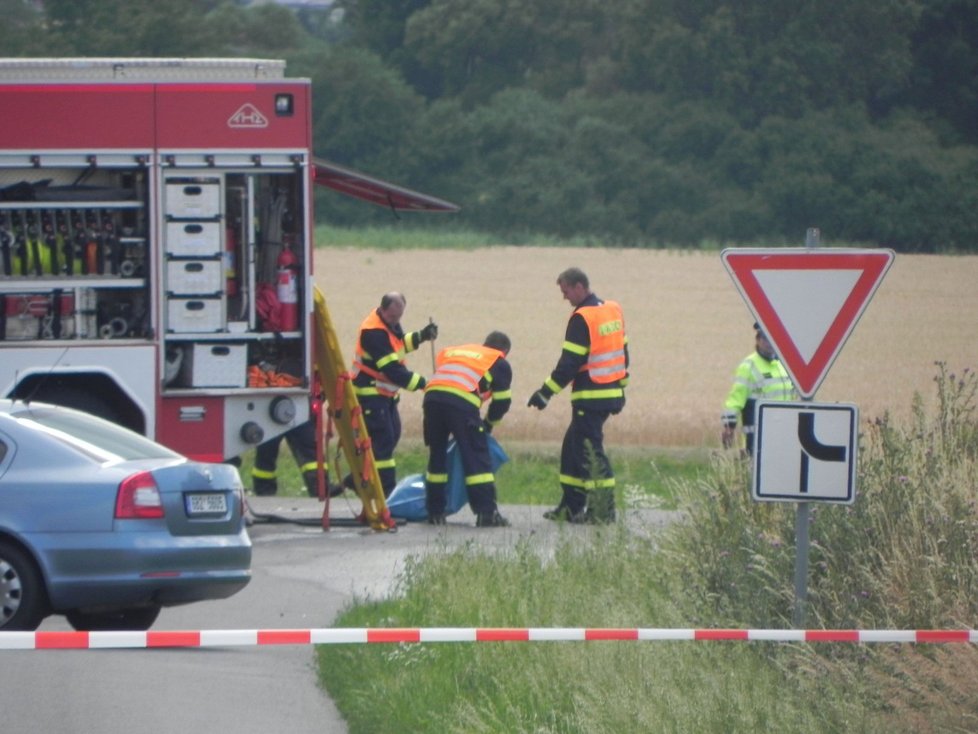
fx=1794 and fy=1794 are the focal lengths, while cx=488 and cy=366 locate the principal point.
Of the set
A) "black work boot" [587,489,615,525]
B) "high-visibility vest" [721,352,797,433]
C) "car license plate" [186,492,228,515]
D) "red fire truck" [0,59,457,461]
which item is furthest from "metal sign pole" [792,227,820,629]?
"high-visibility vest" [721,352,797,433]

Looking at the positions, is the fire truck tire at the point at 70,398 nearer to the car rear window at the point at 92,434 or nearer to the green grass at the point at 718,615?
the car rear window at the point at 92,434

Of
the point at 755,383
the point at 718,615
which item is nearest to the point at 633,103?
the point at 755,383

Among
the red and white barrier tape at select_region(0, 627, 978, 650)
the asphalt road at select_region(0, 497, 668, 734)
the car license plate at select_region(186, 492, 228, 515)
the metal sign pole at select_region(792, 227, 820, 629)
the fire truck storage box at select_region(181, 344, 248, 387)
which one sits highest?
the fire truck storage box at select_region(181, 344, 248, 387)

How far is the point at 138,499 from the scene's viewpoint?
349 inches

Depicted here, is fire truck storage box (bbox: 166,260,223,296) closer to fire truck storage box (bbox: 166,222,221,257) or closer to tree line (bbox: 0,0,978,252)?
fire truck storage box (bbox: 166,222,221,257)

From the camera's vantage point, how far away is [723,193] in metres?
25.1

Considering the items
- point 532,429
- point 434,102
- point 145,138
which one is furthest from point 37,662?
point 434,102

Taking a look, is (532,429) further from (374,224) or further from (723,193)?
(374,224)

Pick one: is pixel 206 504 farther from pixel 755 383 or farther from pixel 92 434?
pixel 755 383

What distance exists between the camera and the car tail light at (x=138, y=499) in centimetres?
884

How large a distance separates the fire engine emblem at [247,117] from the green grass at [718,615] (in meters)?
4.25

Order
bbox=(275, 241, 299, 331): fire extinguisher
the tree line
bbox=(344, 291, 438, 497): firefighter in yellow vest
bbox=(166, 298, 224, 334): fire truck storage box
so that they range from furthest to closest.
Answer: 1. the tree line
2. bbox=(344, 291, 438, 497): firefighter in yellow vest
3. bbox=(275, 241, 299, 331): fire extinguisher
4. bbox=(166, 298, 224, 334): fire truck storage box

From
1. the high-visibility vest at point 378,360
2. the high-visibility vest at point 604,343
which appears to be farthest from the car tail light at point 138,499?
the high-visibility vest at point 604,343

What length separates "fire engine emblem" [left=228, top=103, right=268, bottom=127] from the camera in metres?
12.7
